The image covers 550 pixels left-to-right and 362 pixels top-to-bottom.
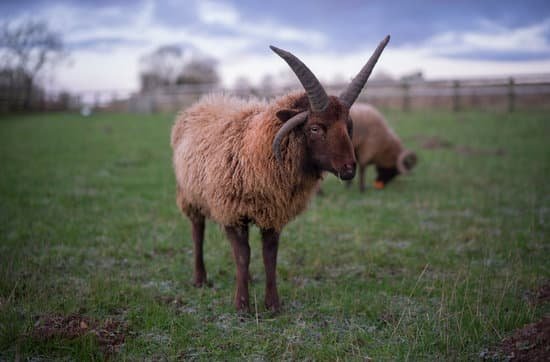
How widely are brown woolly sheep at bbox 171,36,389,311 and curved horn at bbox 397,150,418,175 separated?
22.6 ft

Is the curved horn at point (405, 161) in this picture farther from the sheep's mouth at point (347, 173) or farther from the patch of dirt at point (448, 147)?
the sheep's mouth at point (347, 173)

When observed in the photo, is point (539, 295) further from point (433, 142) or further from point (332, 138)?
point (433, 142)

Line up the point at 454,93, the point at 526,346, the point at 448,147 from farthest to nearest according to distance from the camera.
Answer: the point at 454,93 < the point at 448,147 < the point at 526,346

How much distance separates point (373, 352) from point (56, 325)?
2.93 metres

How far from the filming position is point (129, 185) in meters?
11.0

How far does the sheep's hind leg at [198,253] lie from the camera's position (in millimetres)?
5618

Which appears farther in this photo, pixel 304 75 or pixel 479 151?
pixel 479 151

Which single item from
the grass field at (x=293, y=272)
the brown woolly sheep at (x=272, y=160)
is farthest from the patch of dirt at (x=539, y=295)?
the brown woolly sheep at (x=272, y=160)

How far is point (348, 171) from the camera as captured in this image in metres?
4.17

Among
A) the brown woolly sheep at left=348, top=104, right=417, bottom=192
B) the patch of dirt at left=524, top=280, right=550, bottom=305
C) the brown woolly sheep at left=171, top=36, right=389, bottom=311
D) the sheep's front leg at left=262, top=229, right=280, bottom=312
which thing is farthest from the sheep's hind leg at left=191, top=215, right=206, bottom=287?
the brown woolly sheep at left=348, top=104, right=417, bottom=192

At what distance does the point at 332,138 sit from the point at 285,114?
0.52 m

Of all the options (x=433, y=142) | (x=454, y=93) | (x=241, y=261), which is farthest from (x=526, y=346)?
(x=454, y=93)

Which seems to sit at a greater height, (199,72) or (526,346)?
(199,72)

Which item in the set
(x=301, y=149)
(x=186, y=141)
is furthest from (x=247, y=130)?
(x=186, y=141)
